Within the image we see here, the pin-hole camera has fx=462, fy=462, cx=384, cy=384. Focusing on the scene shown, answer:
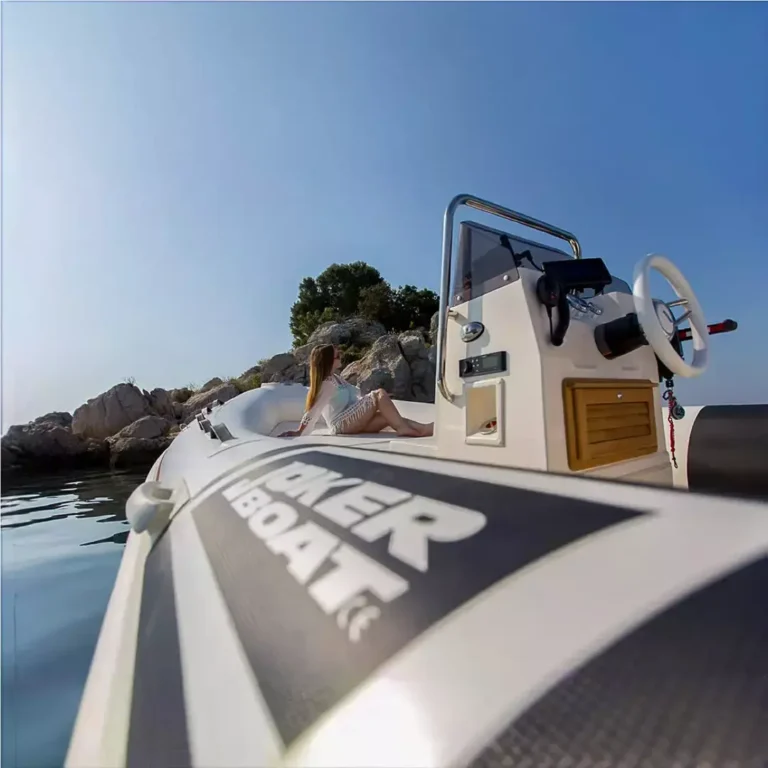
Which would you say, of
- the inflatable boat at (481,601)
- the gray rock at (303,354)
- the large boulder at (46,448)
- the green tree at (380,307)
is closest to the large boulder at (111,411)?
the large boulder at (46,448)

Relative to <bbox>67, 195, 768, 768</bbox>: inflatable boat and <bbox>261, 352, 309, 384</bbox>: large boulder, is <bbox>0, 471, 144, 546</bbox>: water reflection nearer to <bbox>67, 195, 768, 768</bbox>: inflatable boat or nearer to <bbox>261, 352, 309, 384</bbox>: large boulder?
<bbox>67, 195, 768, 768</bbox>: inflatable boat

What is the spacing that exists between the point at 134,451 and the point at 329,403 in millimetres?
8311

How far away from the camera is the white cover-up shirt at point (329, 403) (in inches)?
105

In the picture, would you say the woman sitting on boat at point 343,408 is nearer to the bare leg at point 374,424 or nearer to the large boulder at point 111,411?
the bare leg at point 374,424

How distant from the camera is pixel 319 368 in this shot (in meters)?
2.74

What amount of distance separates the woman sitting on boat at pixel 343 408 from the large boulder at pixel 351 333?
16523 mm

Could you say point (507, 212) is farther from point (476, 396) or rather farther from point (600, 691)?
point (600, 691)

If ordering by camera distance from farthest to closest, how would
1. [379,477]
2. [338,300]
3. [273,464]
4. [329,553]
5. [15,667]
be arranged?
[338,300] → [15,667] → [273,464] → [379,477] → [329,553]

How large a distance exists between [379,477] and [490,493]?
29 cm

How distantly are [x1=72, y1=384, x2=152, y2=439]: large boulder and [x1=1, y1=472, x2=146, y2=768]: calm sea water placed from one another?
1027cm

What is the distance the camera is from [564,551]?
1.75 ft

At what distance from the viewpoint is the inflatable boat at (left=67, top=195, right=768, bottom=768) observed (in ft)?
1.20

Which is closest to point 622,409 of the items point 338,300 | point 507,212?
point 507,212

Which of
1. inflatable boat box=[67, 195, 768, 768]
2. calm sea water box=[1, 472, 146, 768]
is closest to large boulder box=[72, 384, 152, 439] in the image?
calm sea water box=[1, 472, 146, 768]
